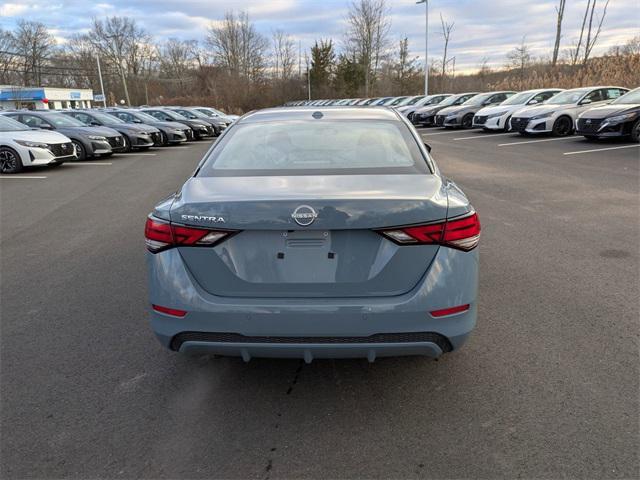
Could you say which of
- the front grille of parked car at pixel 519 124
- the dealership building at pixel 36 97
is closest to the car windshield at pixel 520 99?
the front grille of parked car at pixel 519 124

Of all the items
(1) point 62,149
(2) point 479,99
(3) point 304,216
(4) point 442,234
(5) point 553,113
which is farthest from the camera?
(2) point 479,99

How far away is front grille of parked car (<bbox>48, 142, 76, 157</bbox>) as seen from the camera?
43.5 ft

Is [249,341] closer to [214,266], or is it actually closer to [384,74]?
[214,266]

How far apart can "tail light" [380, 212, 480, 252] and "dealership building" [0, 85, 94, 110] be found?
7403 centimetres

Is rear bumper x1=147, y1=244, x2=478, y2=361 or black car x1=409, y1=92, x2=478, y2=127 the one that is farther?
black car x1=409, y1=92, x2=478, y2=127

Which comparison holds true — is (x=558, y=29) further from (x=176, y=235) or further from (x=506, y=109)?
(x=176, y=235)

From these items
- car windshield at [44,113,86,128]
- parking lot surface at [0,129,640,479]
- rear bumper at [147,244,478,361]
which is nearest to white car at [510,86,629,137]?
parking lot surface at [0,129,640,479]

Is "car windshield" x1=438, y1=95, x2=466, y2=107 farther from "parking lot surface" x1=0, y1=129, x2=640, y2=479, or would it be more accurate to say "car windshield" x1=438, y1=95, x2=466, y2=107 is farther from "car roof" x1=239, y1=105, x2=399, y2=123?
"car roof" x1=239, y1=105, x2=399, y2=123

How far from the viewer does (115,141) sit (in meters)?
16.9

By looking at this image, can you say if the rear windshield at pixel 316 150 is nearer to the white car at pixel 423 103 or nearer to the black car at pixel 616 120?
the black car at pixel 616 120

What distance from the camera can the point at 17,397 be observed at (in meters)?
2.98

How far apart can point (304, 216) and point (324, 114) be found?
1715mm

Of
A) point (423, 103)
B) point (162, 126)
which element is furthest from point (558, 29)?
point (162, 126)

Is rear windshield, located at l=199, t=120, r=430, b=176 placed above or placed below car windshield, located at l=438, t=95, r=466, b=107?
below
